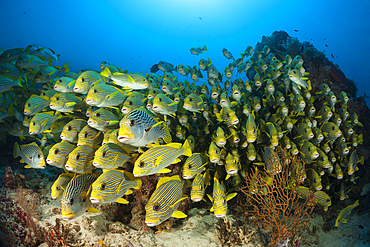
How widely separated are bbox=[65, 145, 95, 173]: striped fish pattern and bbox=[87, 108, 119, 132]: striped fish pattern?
389 mm

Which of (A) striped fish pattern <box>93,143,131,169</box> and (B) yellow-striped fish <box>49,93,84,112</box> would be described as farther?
(B) yellow-striped fish <box>49,93,84,112</box>

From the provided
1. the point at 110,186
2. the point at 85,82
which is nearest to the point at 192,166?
the point at 110,186

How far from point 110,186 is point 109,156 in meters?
0.42

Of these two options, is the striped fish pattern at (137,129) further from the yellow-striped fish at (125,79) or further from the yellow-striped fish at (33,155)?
the yellow-striped fish at (33,155)

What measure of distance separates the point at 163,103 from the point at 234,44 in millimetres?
109437

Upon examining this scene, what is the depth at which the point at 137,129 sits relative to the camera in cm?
204

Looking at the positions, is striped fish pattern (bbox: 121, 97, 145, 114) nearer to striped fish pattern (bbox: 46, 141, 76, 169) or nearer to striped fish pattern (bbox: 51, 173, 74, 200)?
striped fish pattern (bbox: 46, 141, 76, 169)

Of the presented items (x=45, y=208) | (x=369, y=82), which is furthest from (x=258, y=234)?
(x=369, y=82)

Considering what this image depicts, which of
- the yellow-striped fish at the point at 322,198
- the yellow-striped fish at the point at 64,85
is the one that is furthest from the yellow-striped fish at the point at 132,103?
the yellow-striped fish at the point at 322,198

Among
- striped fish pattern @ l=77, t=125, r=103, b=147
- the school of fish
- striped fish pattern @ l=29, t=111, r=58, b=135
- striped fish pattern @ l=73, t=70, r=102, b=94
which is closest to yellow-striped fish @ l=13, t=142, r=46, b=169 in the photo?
the school of fish

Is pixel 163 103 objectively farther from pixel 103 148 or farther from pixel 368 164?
pixel 368 164

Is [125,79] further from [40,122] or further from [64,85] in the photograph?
[40,122]

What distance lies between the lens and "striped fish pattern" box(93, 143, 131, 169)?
2.26 m

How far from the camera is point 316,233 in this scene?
14.9ft
